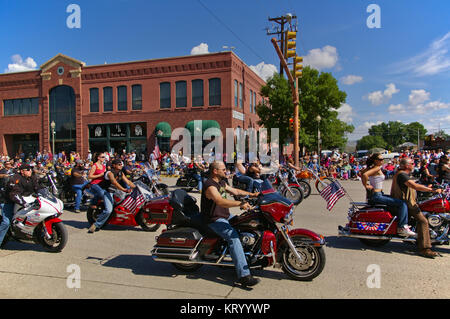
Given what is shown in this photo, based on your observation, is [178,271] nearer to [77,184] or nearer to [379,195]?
[379,195]

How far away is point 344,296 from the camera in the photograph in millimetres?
4062

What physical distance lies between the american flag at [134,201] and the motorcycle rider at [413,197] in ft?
17.2

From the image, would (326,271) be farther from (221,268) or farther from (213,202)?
(213,202)

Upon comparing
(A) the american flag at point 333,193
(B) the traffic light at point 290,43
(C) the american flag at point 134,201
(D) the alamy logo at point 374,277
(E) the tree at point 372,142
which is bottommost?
(D) the alamy logo at point 374,277

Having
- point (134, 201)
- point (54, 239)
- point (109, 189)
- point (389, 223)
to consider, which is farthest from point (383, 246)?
point (54, 239)

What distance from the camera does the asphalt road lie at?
4207mm

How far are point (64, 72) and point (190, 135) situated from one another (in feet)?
54.9

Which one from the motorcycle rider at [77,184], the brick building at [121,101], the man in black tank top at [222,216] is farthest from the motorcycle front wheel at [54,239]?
the brick building at [121,101]

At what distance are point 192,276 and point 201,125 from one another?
88.8 ft

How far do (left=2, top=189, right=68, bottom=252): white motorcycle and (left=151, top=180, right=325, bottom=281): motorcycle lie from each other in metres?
2.38

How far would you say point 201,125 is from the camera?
31.4m

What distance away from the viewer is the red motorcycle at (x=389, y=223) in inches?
230

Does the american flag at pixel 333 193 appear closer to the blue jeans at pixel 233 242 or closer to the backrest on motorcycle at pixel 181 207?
the blue jeans at pixel 233 242
